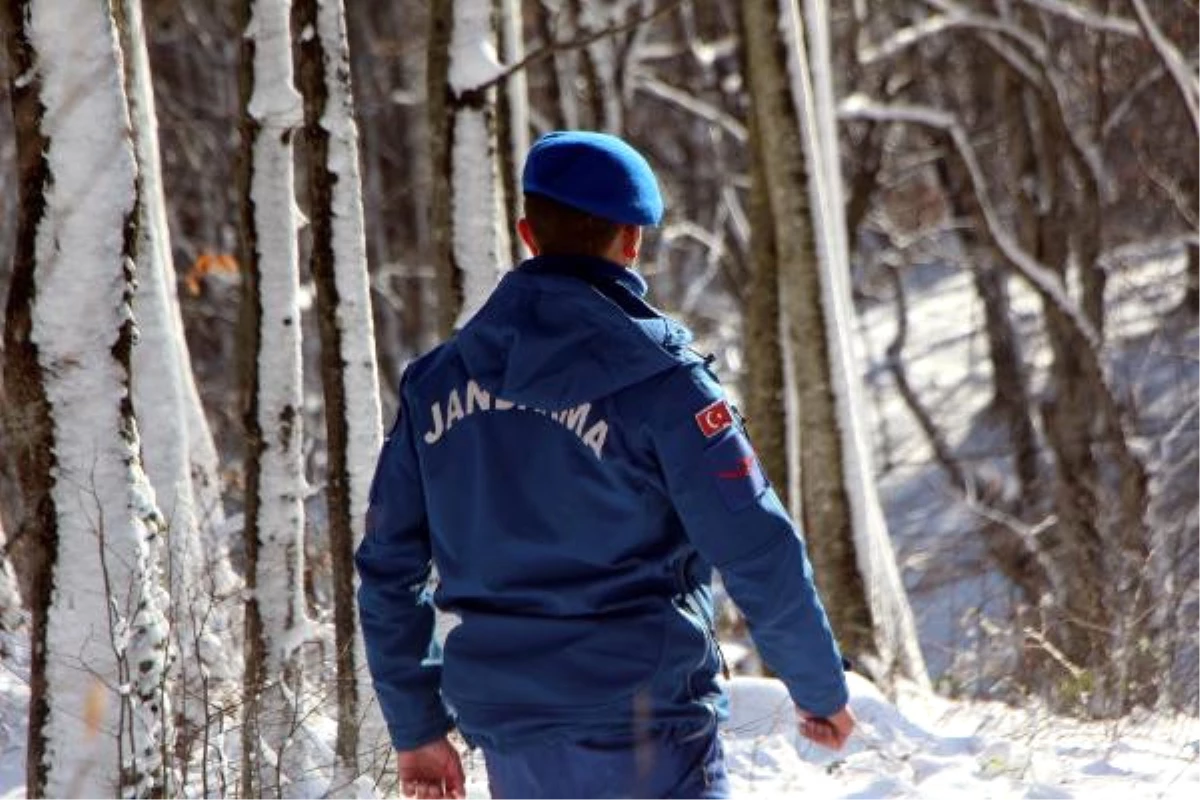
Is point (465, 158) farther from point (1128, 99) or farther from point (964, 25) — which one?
point (1128, 99)

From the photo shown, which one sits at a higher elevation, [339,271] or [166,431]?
[339,271]

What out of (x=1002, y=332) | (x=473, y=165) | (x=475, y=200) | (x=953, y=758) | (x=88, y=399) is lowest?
(x=953, y=758)

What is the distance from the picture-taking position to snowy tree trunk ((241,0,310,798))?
6223mm

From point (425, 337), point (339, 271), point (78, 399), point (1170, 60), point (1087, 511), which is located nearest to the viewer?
point (78, 399)

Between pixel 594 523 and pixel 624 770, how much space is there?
0.38 m

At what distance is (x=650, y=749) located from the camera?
9.63 ft

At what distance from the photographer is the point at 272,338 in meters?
6.32

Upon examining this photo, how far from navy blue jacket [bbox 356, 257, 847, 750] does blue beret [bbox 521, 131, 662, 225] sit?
0.09 meters

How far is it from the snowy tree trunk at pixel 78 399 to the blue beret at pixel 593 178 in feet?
4.01

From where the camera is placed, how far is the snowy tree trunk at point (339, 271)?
5.94 metres

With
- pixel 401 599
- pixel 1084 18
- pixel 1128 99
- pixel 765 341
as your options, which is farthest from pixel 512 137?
pixel 1128 99

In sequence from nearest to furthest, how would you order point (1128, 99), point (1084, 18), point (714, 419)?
point (714, 419)
point (1084, 18)
point (1128, 99)

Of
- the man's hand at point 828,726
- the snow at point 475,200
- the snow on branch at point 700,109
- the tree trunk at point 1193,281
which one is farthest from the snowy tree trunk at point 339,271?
the tree trunk at point 1193,281

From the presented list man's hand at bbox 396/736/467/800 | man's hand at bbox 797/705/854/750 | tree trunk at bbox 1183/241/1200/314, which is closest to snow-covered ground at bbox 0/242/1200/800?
man's hand at bbox 396/736/467/800
